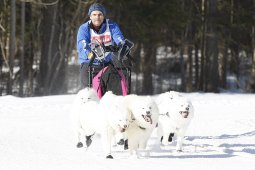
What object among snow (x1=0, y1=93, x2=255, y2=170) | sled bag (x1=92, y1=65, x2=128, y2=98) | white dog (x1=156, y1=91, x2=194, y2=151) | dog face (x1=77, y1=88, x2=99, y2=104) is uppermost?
sled bag (x1=92, y1=65, x2=128, y2=98)

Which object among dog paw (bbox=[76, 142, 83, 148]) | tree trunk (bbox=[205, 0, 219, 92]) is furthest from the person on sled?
tree trunk (bbox=[205, 0, 219, 92])

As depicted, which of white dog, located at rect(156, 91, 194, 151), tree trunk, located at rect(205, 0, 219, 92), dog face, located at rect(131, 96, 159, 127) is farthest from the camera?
tree trunk, located at rect(205, 0, 219, 92)

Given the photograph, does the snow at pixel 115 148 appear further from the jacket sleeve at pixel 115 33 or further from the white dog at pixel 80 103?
the jacket sleeve at pixel 115 33

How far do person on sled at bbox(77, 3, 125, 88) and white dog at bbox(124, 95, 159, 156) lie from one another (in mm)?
1413

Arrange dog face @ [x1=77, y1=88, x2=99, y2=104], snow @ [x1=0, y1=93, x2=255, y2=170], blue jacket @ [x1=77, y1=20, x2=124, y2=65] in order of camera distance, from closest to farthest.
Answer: snow @ [x1=0, y1=93, x2=255, y2=170] → dog face @ [x1=77, y1=88, x2=99, y2=104] → blue jacket @ [x1=77, y1=20, x2=124, y2=65]

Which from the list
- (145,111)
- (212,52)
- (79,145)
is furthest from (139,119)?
(212,52)

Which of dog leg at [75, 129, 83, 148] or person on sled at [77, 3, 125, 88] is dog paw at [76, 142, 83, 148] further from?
person on sled at [77, 3, 125, 88]

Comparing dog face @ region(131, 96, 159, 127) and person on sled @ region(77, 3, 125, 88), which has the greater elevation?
person on sled @ region(77, 3, 125, 88)

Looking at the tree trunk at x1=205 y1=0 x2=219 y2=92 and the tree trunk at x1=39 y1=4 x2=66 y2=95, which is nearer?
the tree trunk at x1=39 y1=4 x2=66 y2=95

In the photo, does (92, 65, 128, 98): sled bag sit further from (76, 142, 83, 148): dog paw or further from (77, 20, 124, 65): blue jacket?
(76, 142, 83, 148): dog paw

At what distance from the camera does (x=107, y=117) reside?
6.34 metres

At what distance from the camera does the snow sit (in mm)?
6168

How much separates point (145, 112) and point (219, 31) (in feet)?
73.6

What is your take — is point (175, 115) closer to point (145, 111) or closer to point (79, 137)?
point (145, 111)
